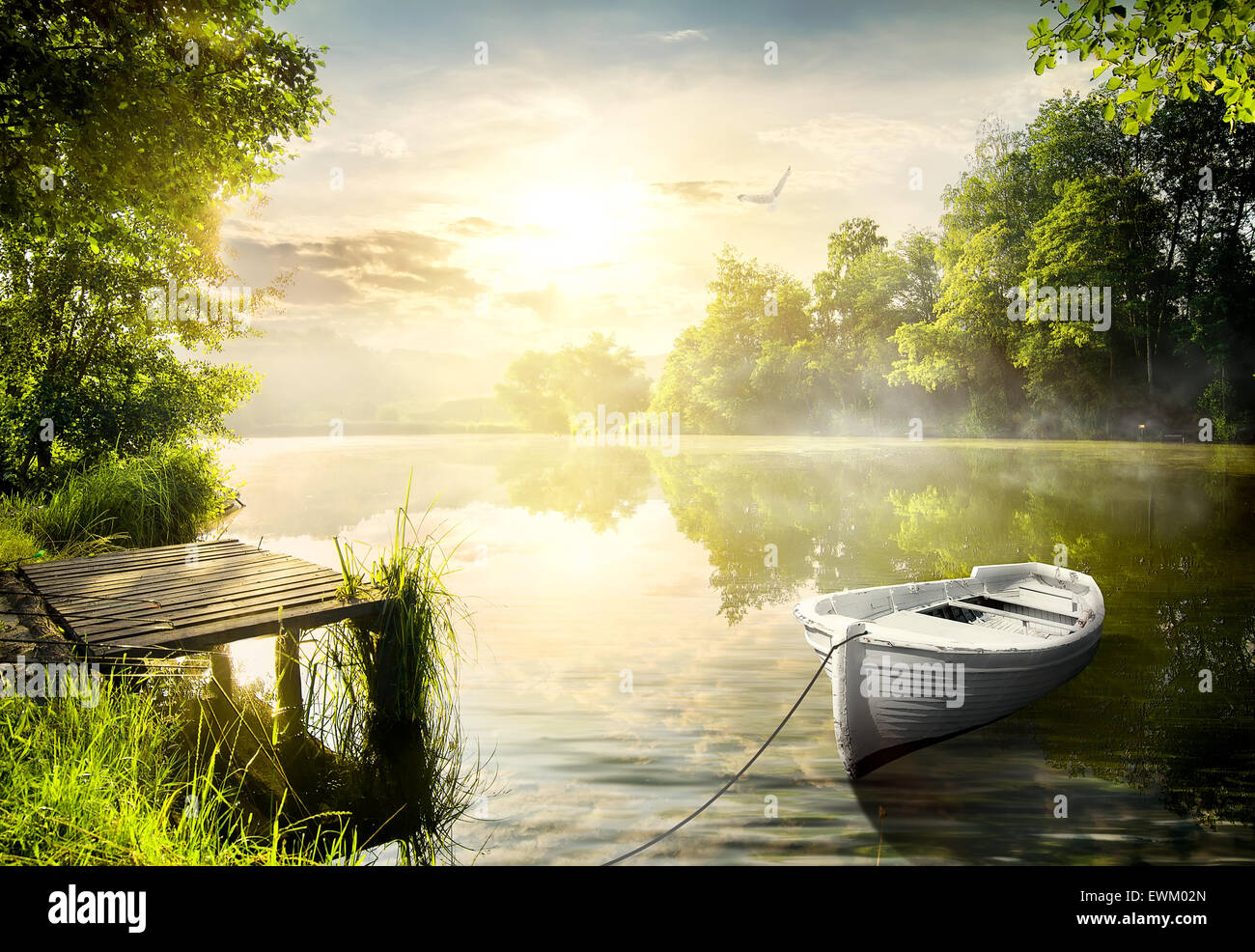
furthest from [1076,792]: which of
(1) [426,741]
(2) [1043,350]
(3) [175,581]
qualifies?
(2) [1043,350]

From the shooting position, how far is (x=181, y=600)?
5664 mm

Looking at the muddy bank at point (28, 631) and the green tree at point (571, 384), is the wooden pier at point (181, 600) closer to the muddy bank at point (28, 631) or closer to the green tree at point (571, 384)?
the muddy bank at point (28, 631)

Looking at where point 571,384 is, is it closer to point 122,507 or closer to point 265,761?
point 122,507

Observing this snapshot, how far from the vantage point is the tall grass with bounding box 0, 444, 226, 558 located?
905 cm

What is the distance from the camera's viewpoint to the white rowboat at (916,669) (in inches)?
190

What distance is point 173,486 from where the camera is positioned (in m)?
11.3

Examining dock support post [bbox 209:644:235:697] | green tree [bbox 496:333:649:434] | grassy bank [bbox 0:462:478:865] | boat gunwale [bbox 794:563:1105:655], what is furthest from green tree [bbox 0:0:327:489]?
green tree [bbox 496:333:649:434]

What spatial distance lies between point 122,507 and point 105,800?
334 inches

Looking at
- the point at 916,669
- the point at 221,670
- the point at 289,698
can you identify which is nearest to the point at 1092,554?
the point at 916,669

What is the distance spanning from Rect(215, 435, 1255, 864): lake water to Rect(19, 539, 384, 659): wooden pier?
1.18 meters

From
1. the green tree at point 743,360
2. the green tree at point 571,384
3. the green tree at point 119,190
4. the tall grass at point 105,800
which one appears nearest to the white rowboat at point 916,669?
the tall grass at point 105,800

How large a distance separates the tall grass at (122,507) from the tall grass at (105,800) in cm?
550
